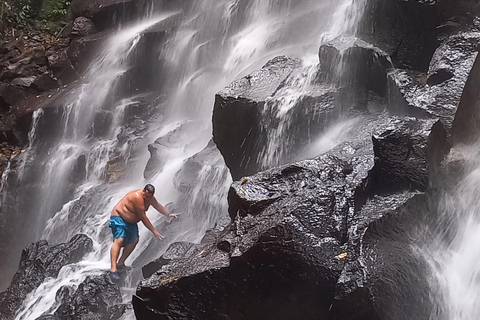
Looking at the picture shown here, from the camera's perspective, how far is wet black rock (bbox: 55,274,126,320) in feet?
19.6

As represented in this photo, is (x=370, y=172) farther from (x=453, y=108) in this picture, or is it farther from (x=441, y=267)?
(x=453, y=108)

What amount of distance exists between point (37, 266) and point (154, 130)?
3967 mm

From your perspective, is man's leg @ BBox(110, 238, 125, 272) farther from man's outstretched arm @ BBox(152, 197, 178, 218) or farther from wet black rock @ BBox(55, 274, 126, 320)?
man's outstretched arm @ BBox(152, 197, 178, 218)

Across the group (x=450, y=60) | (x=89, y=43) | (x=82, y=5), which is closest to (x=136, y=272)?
(x=450, y=60)

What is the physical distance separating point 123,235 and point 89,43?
7343 millimetres

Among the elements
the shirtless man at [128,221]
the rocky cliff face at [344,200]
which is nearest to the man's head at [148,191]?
the shirtless man at [128,221]

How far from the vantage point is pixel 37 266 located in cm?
738

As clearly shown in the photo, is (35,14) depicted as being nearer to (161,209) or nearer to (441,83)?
(161,209)

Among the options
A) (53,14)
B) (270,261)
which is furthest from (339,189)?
(53,14)

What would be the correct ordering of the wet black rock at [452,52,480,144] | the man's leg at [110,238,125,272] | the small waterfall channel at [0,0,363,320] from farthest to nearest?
the small waterfall channel at [0,0,363,320], the man's leg at [110,238,125,272], the wet black rock at [452,52,480,144]

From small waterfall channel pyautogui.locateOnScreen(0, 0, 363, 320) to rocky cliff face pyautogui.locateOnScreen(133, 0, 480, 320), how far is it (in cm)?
103

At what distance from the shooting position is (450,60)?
562cm

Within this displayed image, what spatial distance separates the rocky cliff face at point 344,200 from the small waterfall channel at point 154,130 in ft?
3.37

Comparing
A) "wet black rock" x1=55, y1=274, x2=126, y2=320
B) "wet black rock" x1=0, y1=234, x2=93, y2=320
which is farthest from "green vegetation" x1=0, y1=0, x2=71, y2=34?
"wet black rock" x1=55, y1=274, x2=126, y2=320
